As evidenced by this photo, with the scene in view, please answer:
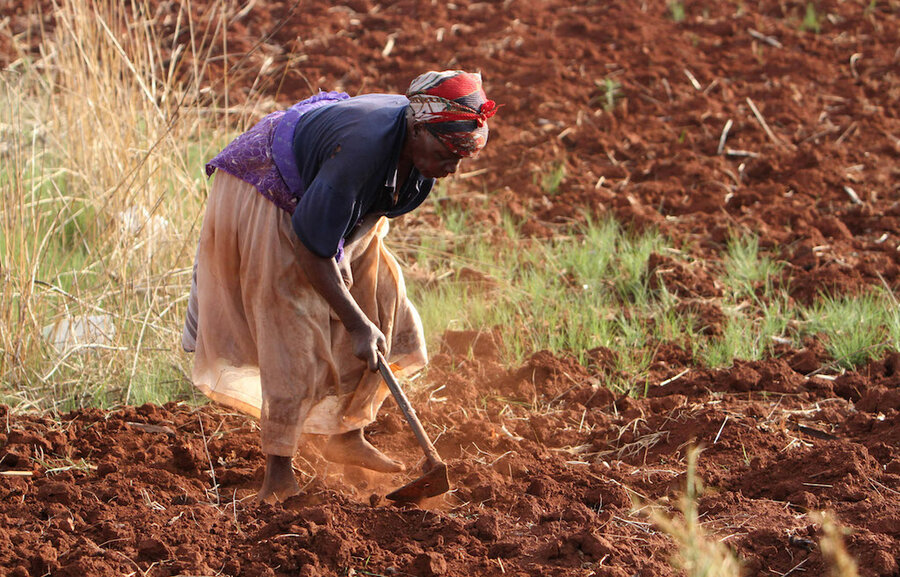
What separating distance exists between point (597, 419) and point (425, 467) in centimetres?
91

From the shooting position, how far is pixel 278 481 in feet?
10.6

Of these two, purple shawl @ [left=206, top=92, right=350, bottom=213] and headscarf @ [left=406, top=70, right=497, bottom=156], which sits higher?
headscarf @ [left=406, top=70, right=497, bottom=156]

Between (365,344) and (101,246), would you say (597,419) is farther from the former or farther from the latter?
(101,246)

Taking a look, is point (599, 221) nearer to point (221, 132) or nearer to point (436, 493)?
point (221, 132)

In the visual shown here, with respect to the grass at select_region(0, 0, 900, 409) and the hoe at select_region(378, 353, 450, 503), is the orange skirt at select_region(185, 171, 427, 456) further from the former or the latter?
the grass at select_region(0, 0, 900, 409)

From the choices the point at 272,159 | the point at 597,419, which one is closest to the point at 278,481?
the point at 272,159

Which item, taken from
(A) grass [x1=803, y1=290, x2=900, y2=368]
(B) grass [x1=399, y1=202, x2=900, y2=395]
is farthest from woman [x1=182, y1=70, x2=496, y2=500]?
(A) grass [x1=803, y1=290, x2=900, y2=368]

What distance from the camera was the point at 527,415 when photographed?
3.96 meters

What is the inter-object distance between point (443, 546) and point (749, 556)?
0.76 metres

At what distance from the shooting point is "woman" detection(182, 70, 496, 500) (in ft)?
9.19

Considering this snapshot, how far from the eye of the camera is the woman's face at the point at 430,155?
2.81 m

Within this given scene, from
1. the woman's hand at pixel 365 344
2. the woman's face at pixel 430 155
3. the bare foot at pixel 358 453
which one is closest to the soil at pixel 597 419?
the bare foot at pixel 358 453

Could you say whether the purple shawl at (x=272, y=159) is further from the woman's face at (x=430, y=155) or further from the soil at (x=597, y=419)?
the soil at (x=597, y=419)

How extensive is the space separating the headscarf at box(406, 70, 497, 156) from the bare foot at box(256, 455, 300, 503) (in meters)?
1.05
